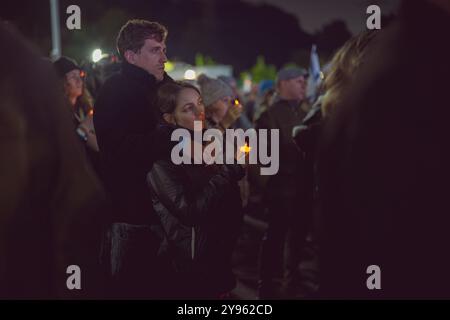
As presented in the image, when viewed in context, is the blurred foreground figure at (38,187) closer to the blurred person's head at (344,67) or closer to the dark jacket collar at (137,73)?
the blurred person's head at (344,67)

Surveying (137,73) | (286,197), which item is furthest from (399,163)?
(286,197)

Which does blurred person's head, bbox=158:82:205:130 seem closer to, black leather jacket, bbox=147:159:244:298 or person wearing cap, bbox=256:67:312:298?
black leather jacket, bbox=147:159:244:298

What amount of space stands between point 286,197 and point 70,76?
89.5 inches

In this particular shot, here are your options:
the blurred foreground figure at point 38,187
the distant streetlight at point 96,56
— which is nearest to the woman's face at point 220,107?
the distant streetlight at point 96,56

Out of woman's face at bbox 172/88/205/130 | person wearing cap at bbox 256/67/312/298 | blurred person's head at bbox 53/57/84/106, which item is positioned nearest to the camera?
woman's face at bbox 172/88/205/130

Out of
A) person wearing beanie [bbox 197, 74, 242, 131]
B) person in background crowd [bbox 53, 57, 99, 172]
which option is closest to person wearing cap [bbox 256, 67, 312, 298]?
person wearing beanie [bbox 197, 74, 242, 131]

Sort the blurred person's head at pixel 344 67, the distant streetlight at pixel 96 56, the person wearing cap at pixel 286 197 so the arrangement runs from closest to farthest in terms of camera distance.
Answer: the blurred person's head at pixel 344 67
the person wearing cap at pixel 286 197
the distant streetlight at pixel 96 56

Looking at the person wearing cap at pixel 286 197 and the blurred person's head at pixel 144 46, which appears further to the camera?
the person wearing cap at pixel 286 197

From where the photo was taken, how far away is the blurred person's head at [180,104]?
3.61 m

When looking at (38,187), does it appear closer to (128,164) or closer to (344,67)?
(344,67)

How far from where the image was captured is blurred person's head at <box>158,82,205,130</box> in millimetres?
3613

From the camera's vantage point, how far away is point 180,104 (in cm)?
362

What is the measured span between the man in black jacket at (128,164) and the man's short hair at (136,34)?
141mm
